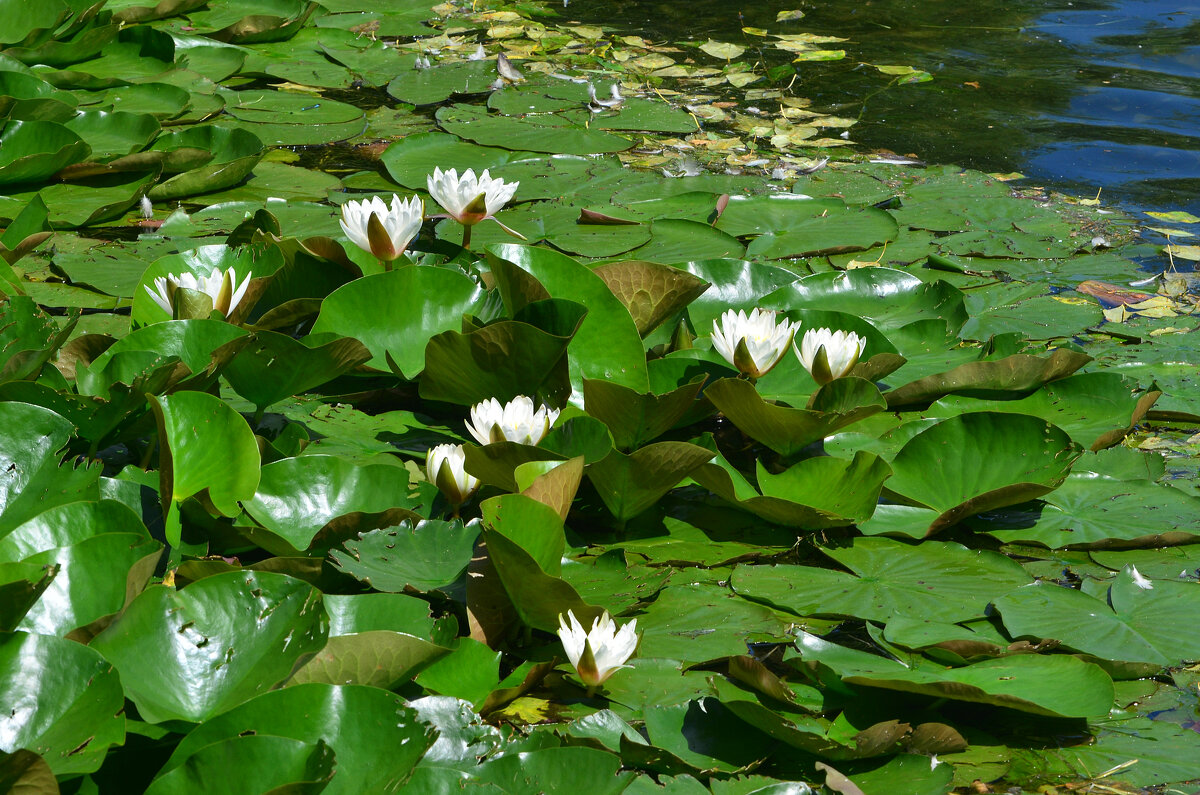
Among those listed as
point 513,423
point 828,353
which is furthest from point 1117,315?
point 513,423

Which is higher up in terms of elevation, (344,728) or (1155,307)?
(344,728)

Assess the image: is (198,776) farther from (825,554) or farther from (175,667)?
(825,554)

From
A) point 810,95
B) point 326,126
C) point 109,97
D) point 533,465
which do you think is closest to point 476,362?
point 533,465

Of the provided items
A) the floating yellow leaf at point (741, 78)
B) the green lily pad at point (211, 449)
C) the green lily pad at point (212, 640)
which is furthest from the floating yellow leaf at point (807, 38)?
the green lily pad at point (212, 640)

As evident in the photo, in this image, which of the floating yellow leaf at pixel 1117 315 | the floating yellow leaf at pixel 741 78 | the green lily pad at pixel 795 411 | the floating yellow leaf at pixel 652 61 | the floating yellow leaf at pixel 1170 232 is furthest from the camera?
the floating yellow leaf at pixel 652 61

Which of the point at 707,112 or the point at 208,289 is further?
the point at 707,112

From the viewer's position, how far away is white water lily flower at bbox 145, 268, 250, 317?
72.4 inches

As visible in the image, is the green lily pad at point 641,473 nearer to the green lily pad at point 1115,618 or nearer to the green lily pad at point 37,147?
the green lily pad at point 1115,618

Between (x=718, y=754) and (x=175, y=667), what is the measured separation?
68cm

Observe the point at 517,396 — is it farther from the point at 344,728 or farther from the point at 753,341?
the point at 344,728

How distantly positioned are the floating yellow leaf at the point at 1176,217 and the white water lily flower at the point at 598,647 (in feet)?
9.05

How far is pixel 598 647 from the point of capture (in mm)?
1326

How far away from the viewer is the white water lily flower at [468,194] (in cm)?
218

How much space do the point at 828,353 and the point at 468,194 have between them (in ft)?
2.80
